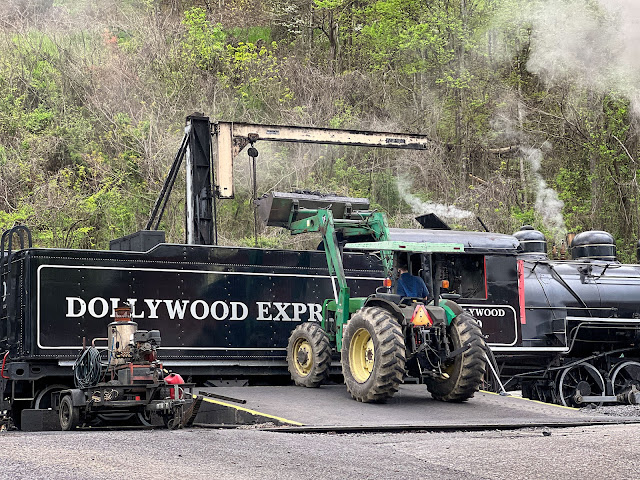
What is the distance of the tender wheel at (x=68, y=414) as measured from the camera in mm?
8953

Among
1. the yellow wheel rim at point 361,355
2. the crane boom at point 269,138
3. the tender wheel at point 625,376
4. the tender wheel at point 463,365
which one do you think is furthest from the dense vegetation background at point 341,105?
the tender wheel at point 463,365

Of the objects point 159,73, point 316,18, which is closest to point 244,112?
point 159,73

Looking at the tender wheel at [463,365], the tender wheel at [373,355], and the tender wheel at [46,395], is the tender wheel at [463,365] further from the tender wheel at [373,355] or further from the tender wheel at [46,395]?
the tender wheel at [46,395]

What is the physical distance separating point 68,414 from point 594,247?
36.3 feet

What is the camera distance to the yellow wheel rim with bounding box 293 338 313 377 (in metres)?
10.7

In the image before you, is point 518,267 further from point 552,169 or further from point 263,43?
point 263,43

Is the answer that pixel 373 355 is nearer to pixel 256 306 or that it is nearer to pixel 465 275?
pixel 256 306

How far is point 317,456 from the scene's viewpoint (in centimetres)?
629

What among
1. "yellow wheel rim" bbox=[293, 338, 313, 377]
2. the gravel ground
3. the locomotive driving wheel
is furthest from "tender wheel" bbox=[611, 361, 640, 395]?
the gravel ground

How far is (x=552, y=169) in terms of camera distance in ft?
104

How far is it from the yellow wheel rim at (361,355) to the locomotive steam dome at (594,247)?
26.9 ft

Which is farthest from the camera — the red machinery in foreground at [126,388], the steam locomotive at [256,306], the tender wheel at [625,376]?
the tender wheel at [625,376]

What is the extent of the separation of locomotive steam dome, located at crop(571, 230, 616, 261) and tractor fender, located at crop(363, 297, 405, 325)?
25.8 feet

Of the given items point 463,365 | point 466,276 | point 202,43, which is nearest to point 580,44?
point 202,43
